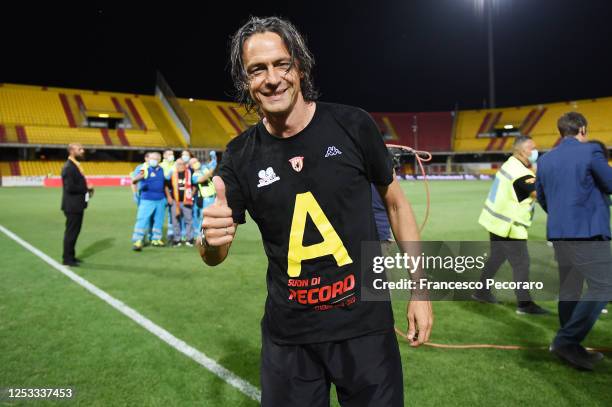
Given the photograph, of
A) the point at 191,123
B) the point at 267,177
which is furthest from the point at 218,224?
the point at 191,123

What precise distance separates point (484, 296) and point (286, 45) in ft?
16.3

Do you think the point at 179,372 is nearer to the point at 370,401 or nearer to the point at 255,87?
the point at 370,401

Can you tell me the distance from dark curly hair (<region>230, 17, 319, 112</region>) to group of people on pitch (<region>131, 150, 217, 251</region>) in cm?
770

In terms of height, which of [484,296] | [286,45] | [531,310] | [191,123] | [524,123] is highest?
[191,123]

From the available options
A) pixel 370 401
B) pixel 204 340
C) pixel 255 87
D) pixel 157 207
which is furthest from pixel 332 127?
pixel 157 207

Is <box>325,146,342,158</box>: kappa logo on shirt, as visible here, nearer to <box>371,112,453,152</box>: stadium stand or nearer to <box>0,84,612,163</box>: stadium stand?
<box>0,84,612,163</box>: stadium stand

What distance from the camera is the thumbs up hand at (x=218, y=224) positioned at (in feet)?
5.32

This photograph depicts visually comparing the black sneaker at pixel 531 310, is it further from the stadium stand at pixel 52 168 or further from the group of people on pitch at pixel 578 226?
the stadium stand at pixel 52 168

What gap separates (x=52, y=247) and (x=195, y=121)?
46.9 meters

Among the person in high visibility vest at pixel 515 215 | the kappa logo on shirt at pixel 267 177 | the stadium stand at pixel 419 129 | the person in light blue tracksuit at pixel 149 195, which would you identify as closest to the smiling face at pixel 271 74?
the kappa logo on shirt at pixel 267 177

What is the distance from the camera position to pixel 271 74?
1.78 metres

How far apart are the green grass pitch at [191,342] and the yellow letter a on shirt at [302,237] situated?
2021 mm

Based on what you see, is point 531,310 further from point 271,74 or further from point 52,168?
point 52,168

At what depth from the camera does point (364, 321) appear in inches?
70.7
